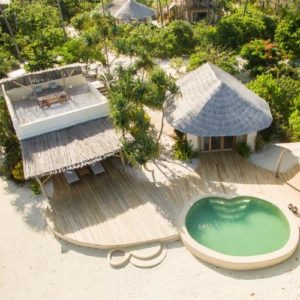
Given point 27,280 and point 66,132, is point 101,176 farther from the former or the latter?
point 27,280

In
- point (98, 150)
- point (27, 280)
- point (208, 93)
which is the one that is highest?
point (208, 93)

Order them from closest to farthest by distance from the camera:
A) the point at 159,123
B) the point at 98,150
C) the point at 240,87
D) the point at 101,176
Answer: the point at 98,150
the point at 101,176
the point at 240,87
the point at 159,123

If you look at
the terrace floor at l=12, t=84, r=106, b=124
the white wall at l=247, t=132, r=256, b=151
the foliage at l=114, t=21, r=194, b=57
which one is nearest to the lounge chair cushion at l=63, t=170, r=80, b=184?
the terrace floor at l=12, t=84, r=106, b=124

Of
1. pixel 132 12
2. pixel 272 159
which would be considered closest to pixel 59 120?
pixel 272 159

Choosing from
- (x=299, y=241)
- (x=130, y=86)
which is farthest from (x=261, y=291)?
(x=130, y=86)

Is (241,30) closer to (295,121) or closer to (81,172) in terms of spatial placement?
(295,121)

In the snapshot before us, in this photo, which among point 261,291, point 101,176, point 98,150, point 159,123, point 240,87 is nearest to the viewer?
→ point 261,291
